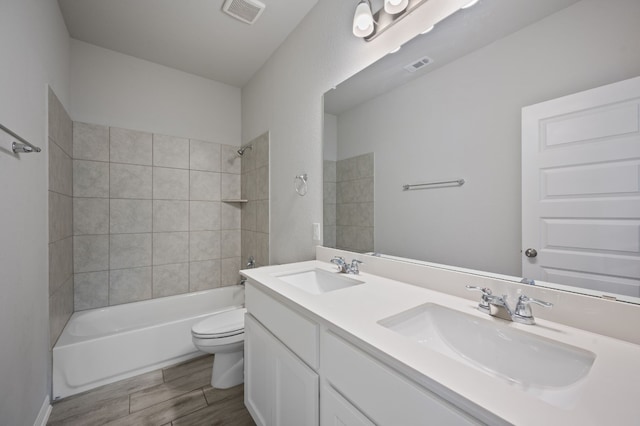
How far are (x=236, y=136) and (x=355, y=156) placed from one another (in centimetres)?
195

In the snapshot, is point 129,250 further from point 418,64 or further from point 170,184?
point 418,64

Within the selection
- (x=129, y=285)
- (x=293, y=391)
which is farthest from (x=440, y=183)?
(x=129, y=285)

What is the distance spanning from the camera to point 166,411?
1.55 metres

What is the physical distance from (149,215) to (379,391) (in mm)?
2573

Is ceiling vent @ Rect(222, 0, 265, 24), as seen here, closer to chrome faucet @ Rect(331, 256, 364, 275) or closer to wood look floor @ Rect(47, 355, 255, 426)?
chrome faucet @ Rect(331, 256, 364, 275)

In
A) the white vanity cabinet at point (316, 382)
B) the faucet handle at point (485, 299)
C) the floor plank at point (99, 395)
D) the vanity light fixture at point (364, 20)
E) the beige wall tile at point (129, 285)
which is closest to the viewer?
the white vanity cabinet at point (316, 382)

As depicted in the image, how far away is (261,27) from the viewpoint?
1.98m

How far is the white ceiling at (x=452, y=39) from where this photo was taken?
84cm

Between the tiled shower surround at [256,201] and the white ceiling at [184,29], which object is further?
the tiled shower surround at [256,201]

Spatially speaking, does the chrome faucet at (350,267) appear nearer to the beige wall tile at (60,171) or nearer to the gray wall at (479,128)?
the gray wall at (479,128)

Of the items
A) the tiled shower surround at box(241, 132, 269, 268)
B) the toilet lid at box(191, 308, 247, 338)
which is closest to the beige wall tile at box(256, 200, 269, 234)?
the tiled shower surround at box(241, 132, 269, 268)

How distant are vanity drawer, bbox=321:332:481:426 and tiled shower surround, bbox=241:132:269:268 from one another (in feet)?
5.52

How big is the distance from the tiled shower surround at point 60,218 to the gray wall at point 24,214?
0.32ft

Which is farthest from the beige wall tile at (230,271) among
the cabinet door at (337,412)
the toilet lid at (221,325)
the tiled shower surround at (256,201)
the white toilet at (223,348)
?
the cabinet door at (337,412)
